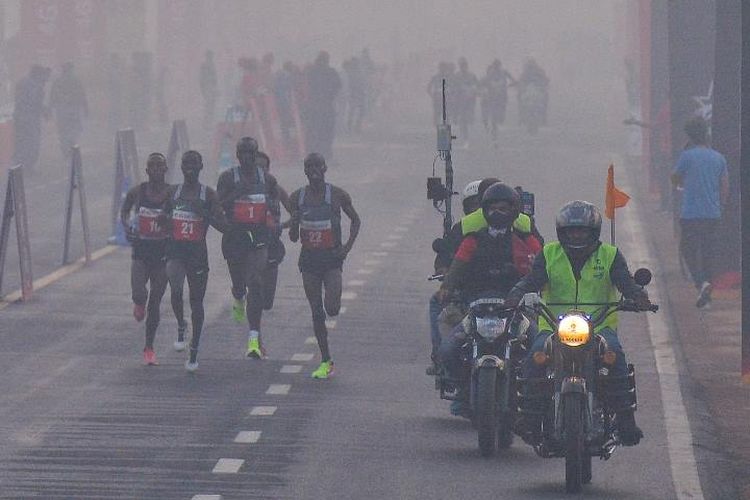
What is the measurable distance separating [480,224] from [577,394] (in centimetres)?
255

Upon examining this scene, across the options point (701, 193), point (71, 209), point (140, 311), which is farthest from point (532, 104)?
point (140, 311)

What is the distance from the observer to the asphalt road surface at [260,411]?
1456cm

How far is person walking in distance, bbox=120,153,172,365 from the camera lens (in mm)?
20188

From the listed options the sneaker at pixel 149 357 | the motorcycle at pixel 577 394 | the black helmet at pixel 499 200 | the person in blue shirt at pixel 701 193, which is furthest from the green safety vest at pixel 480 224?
the person in blue shirt at pixel 701 193

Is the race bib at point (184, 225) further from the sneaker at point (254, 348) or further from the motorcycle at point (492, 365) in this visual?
the motorcycle at point (492, 365)

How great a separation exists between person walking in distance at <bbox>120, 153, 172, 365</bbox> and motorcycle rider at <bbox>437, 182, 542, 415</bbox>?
4.72m

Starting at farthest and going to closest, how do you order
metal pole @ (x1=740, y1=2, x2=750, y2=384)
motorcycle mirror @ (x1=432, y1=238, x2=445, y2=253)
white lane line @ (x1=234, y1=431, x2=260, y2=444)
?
metal pole @ (x1=740, y1=2, x2=750, y2=384)
motorcycle mirror @ (x1=432, y1=238, x2=445, y2=253)
white lane line @ (x1=234, y1=431, x2=260, y2=444)

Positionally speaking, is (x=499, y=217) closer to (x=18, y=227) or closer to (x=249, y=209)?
(x=249, y=209)

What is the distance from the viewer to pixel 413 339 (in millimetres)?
22484

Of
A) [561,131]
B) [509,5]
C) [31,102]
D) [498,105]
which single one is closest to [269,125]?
[31,102]

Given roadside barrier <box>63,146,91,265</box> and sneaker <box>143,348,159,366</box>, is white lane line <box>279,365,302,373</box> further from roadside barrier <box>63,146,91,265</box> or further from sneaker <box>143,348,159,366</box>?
roadside barrier <box>63,146,91,265</box>

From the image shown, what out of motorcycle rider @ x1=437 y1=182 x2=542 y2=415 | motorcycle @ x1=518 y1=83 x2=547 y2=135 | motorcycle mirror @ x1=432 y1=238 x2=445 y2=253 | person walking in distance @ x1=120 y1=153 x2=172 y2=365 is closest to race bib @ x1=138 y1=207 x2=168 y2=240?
person walking in distance @ x1=120 y1=153 x2=172 y2=365

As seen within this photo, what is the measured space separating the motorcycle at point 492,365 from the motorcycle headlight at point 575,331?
0.75 meters

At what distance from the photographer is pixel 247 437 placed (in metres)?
16.3
